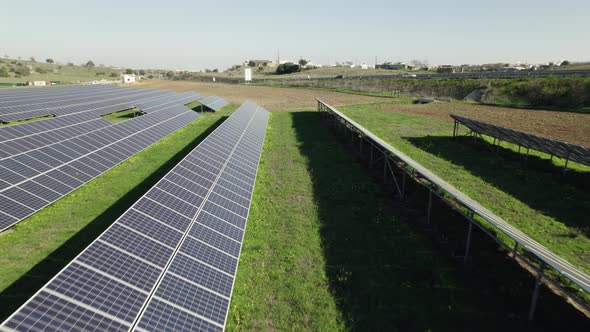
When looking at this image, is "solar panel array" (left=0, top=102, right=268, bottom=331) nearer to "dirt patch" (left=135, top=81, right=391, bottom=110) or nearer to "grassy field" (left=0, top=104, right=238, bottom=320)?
"grassy field" (left=0, top=104, right=238, bottom=320)

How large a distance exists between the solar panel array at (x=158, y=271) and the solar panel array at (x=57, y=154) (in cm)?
627

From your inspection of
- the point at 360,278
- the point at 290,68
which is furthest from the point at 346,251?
the point at 290,68

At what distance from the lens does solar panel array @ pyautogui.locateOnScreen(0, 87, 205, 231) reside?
46.6 feet

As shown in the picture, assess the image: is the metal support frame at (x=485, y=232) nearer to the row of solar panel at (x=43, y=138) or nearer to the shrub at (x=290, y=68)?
the row of solar panel at (x=43, y=138)

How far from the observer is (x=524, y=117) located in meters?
41.0

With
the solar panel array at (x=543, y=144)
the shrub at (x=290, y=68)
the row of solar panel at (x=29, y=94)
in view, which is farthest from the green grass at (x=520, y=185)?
the shrub at (x=290, y=68)

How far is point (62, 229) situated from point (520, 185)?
81.3ft

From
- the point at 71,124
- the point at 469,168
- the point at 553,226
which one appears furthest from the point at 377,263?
the point at 71,124

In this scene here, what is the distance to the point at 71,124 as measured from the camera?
1120 inches

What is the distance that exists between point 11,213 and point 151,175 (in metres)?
8.59

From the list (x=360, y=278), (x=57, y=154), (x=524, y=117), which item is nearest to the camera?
(x=360, y=278)

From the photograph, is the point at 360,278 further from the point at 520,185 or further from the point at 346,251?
the point at 520,185

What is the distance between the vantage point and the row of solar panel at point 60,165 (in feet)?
45.4

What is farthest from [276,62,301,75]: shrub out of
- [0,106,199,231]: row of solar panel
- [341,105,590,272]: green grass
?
[0,106,199,231]: row of solar panel
